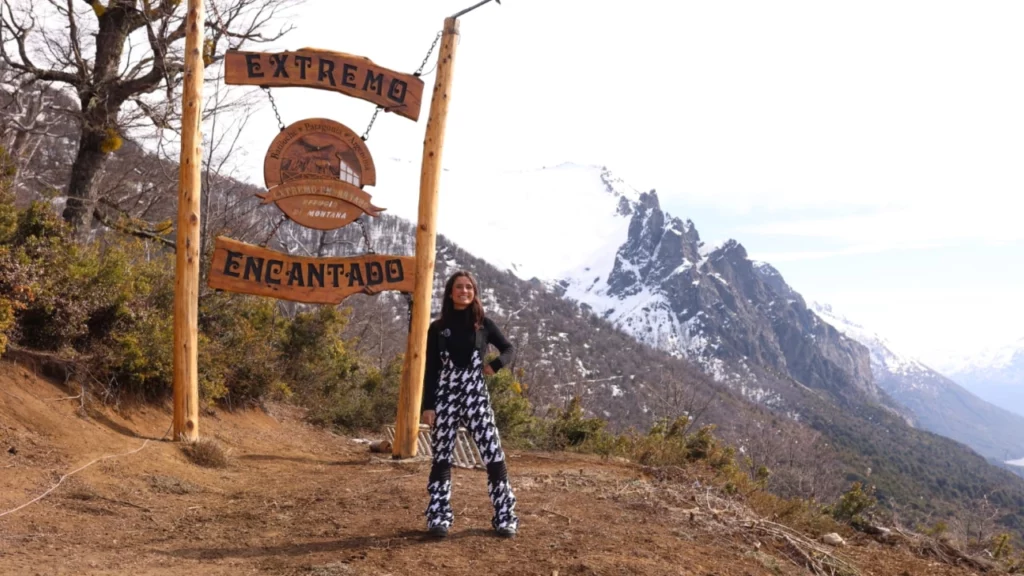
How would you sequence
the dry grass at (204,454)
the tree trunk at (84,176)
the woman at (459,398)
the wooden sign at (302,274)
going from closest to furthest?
the woman at (459,398), the dry grass at (204,454), the wooden sign at (302,274), the tree trunk at (84,176)

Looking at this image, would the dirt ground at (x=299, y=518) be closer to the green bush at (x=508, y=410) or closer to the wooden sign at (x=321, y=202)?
the wooden sign at (x=321, y=202)

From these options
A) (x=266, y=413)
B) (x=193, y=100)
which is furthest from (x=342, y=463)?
(x=193, y=100)

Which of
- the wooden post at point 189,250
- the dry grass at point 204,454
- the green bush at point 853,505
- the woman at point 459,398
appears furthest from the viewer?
the green bush at point 853,505

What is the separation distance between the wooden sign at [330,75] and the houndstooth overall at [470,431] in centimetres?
431

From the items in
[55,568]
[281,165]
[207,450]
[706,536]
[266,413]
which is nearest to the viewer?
[55,568]

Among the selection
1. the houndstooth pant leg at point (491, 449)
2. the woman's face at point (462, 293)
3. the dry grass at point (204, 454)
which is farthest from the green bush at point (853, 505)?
the dry grass at point (204, 454)

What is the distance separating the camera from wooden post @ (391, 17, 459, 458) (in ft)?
27.0

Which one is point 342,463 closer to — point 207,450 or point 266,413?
point 207,450

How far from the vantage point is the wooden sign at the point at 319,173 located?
7977 millimetres

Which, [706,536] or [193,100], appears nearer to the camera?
[706,536]

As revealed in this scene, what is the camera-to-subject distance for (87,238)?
37.2 ft

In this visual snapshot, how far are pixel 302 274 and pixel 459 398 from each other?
3.71m

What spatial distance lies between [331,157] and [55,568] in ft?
17.1

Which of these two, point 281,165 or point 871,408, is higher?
point 281,165
